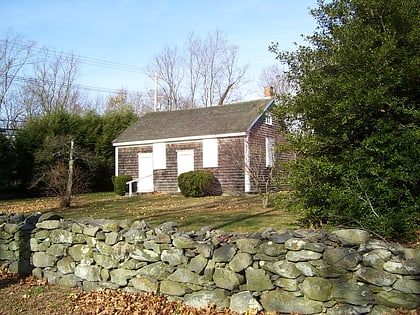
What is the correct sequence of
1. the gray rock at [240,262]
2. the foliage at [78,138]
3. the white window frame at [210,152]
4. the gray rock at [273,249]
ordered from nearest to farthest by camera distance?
1. the gray rock at [273,249]
2. the gray rock at [240,262]
3. the white window frame at [210,152]
4. the foliage at [78,138]

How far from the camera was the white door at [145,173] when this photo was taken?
851 inches

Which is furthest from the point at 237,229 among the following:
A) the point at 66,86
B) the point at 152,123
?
the point at 66,86

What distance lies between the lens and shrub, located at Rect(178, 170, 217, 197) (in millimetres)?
18375

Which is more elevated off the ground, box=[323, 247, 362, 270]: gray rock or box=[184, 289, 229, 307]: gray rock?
box=[323, 247, 362, 270]: gray rock

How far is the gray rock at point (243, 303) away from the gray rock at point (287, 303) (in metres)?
0.09

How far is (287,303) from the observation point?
4613 millimetres

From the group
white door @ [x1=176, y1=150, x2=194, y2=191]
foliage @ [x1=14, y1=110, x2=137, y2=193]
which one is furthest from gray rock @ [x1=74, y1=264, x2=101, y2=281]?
foliage @ [x1=14, y1=110, x2=137, y2=193]

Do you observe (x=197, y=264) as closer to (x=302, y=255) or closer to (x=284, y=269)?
(x=284, y=269)

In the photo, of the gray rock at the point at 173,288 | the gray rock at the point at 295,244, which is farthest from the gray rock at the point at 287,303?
the gray rock at the point at 173,288

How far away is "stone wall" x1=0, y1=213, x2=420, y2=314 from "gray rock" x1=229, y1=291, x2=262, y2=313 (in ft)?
0.04

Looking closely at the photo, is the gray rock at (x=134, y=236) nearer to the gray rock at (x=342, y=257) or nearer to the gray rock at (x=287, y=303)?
the gray rock at (x=287, y=303)

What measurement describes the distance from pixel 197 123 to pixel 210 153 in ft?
7.21

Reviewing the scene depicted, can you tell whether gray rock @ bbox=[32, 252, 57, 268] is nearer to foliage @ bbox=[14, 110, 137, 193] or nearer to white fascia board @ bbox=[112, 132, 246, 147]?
white fascia board @ bbox=[112, 132, 246, 147]

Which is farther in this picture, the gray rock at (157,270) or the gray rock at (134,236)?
the gray rock at (134,236)
